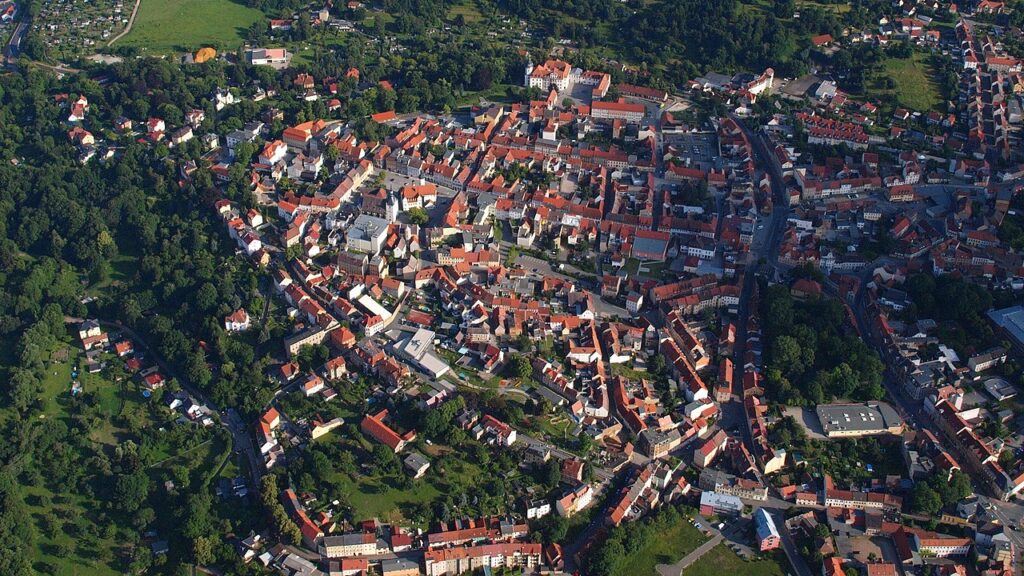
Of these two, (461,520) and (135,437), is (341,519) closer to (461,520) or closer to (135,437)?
(461,520)

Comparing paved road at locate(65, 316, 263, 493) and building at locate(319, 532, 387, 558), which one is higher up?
building at locate(319, 532, 387, 558)

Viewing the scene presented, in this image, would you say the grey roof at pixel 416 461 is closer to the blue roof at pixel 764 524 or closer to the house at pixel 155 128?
the blue roof at pixel 764 524

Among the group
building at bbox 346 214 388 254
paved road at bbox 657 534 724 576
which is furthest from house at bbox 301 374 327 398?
paved road at bbox 657 534 724 576

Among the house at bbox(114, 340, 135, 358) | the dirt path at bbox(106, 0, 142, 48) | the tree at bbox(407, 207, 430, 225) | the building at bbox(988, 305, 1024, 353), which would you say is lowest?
the house at bbox(114, 340, 135, 358)

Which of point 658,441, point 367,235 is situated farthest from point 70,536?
point 658,441

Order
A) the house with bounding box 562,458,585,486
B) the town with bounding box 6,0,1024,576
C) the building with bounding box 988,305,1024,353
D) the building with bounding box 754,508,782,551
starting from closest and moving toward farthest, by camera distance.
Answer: the building with bounding box 754,508,782,551
the town with bounding box 6,0,1024,576
the house with bounding box 562,458,585,486
the building with bounding box 988,305,1024,353

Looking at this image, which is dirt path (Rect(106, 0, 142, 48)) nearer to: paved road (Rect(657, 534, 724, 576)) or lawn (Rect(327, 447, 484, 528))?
lawn (Rect(327, 447, 484, 528))

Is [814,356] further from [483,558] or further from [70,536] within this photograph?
[70,536]
